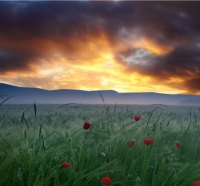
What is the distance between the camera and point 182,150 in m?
3.77

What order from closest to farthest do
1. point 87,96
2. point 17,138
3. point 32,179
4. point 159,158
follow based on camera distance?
point 32,179
point 159,158
point 17,138
point 87,96

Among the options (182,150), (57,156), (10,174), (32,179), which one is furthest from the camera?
(182,150)

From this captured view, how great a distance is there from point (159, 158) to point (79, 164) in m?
0.75

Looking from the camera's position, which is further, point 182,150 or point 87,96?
point 87,96

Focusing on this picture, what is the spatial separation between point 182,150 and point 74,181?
1.90m

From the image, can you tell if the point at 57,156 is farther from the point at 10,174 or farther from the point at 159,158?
the point at 159,158

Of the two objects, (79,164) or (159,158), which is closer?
(79,164)

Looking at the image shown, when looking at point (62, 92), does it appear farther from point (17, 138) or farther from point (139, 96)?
point (17, 138)

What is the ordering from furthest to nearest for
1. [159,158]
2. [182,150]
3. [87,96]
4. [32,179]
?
[87,96], [182,150], [159,158], [32,179]

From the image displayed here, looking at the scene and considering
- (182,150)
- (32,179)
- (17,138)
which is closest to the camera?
(32,179)

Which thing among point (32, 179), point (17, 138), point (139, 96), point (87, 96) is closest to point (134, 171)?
point (32, 179)

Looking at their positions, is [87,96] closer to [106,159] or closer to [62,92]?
[62,92]

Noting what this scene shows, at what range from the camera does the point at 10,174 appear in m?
2.29

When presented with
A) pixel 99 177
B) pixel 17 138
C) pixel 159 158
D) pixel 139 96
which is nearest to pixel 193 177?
pixel 159 158
